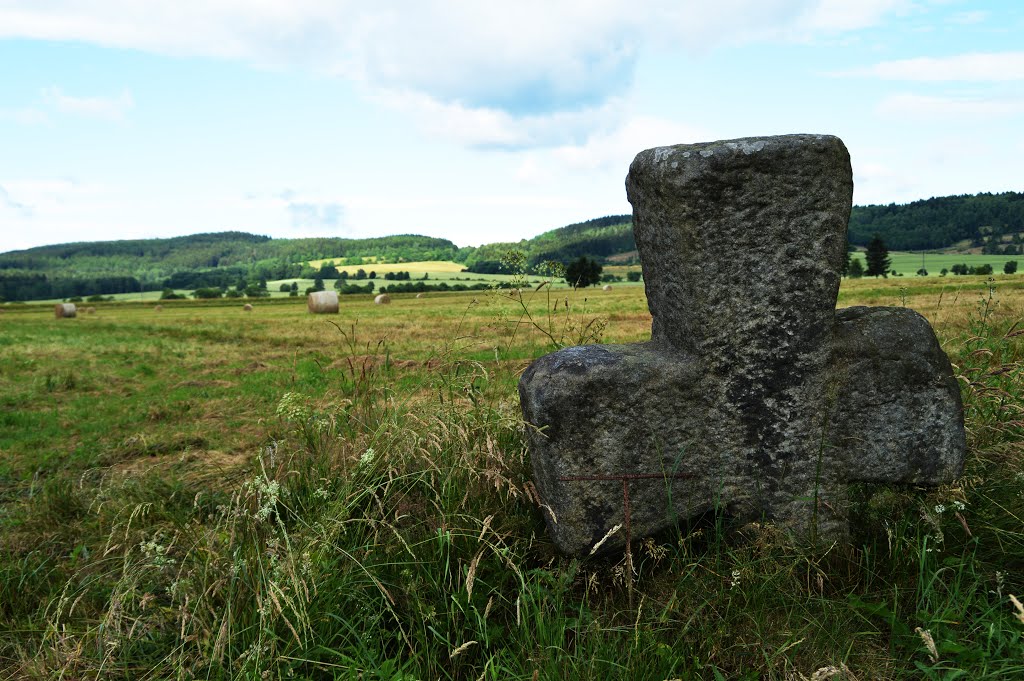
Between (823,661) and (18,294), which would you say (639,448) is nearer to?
(823,661)

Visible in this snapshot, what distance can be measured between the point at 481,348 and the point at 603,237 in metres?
110

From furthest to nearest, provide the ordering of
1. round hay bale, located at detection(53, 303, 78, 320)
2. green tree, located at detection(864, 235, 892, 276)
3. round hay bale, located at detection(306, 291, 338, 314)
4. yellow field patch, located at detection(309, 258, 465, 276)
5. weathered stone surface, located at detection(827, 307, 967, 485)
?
yellow field patch, located at detection(309, 258, 465, 276) → green tree, located at detection(864, 235, 892, 276) → round hay bale, located at detection(53, 303, 78, 320) → round hay bale, located at detection(306, 291, 338, 314) → weathered stone surface, located at detection(827, 307, 967, 485)

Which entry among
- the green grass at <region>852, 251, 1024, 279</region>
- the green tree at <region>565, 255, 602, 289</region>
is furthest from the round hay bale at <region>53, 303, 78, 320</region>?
the green grass at <region>852, 251, 1024, 279</region>

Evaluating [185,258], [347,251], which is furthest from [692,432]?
[185,258]

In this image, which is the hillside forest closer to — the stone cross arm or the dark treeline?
the dark treeline

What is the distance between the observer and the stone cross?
3.20 m

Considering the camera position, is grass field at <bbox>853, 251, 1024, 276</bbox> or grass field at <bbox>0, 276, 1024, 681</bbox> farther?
grass field at <bbox>853, 251, 1024, 276</bbox>


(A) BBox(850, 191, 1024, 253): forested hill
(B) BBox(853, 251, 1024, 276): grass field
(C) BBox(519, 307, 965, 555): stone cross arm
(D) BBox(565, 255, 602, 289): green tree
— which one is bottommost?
(B) BBox(853, 251, 1024, 276): grass field

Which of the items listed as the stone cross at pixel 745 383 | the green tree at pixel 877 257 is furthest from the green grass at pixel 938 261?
the stone cross at pixel 745 383

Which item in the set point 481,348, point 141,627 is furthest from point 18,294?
point 141,627

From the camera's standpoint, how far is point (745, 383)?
3.34 m

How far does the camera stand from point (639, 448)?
3.26 m

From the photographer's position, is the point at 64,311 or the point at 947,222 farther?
the point at 947,222

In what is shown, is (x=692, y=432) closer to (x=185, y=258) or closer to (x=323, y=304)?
(x=323, y=304)
